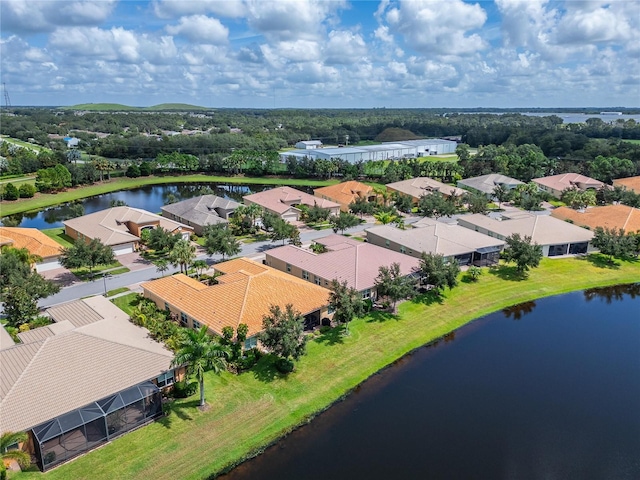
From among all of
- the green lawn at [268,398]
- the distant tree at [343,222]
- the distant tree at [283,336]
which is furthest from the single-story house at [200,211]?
the distant tree at [283,336]

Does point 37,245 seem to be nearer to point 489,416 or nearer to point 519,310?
point 489,416

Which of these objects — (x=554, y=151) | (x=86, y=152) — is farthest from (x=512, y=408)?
(x=86, y=152)

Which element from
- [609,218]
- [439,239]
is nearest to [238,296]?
[439,239]

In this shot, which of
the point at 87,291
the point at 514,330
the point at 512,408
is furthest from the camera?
the point at 87,291

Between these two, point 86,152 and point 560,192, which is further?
point 86,152

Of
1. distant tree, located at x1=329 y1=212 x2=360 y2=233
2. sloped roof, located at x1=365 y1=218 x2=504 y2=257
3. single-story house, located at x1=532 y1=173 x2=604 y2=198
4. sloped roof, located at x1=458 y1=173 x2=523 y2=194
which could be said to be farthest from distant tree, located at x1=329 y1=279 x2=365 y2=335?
single-story house, located at x1=532 y1=173 x2=604 y2=198

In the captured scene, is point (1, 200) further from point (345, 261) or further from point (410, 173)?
point (410, 173)

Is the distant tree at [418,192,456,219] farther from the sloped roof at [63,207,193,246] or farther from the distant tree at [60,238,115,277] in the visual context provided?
the distant tree at [60,238,115,277]
